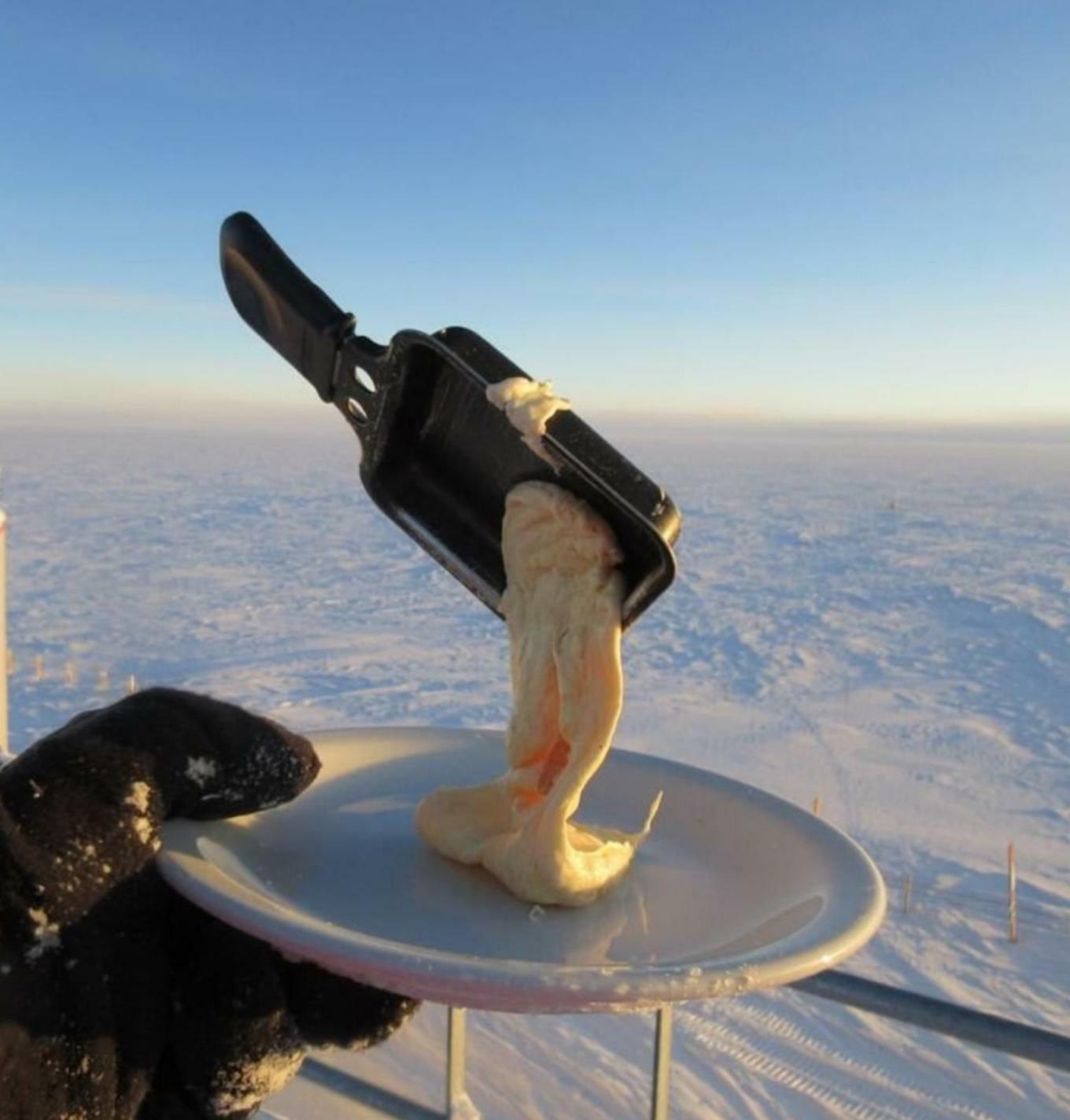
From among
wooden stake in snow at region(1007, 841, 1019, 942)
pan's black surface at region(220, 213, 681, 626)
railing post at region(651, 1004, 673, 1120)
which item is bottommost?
wooden stake in snow at region(1007, 841, 1019, 942)

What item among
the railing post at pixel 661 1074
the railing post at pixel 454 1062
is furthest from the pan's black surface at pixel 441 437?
the railing post at pixel 454 1062

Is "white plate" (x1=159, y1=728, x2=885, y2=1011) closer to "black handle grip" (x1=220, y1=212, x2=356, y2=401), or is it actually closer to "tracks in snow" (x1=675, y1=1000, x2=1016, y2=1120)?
"black handle grip" (x1=220, y1=212, x2=356, y2=401)

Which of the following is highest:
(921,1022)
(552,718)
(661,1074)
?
(552,718)

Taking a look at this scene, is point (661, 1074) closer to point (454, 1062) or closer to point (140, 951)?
point (454, 1062)

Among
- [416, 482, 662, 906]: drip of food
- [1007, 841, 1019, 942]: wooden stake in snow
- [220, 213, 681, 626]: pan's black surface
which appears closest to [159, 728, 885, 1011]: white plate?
[416, 482, 662, 906]: drip of food


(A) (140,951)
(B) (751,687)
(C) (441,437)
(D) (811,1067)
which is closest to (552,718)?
(C) (441,437)

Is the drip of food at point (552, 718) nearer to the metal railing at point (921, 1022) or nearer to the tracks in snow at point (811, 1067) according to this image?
the metal railing at point (921, 1022)

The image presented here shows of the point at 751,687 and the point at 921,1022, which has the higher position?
the point at 921,1022
